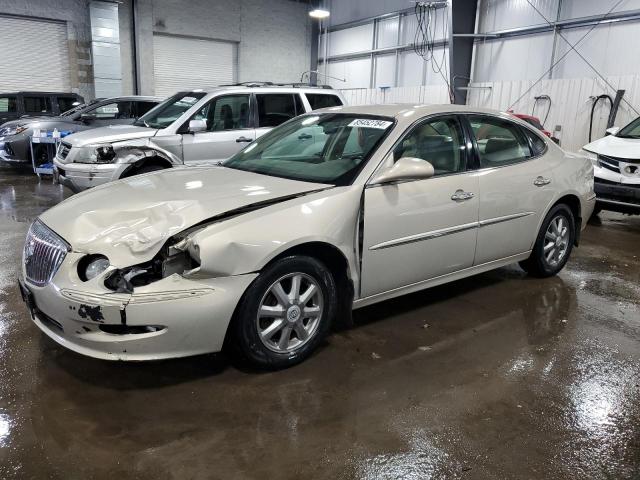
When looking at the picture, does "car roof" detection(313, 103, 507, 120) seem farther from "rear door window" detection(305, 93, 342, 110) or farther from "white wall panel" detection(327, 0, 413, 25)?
"white wall panel" detection(327, 0, 413, 25)

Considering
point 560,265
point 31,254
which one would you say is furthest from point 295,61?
point 31,254

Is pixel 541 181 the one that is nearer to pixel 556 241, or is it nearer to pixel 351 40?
pixel 556 241

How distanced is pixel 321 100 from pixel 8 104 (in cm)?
930

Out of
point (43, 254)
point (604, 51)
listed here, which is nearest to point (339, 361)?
point (43, 254)

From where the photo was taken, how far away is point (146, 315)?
8.23 feet

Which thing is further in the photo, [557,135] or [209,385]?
[557,135]

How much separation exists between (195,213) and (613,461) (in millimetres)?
2323

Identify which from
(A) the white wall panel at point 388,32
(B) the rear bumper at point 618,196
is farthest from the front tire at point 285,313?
(A) the white wall panel at point 388,32

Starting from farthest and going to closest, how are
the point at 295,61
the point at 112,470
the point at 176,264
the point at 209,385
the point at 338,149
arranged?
the point at 295,61, the point at 338,149, the point at 209,385, the point at 176,264, the point at 112,470

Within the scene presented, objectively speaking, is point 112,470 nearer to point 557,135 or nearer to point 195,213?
point 195,213

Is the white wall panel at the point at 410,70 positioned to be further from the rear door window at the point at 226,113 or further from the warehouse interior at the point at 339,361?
the rear door window at the point at 226,113

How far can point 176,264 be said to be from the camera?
2688 millimetres

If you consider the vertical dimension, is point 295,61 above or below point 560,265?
above

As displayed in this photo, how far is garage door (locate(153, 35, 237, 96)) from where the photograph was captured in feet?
60.8
